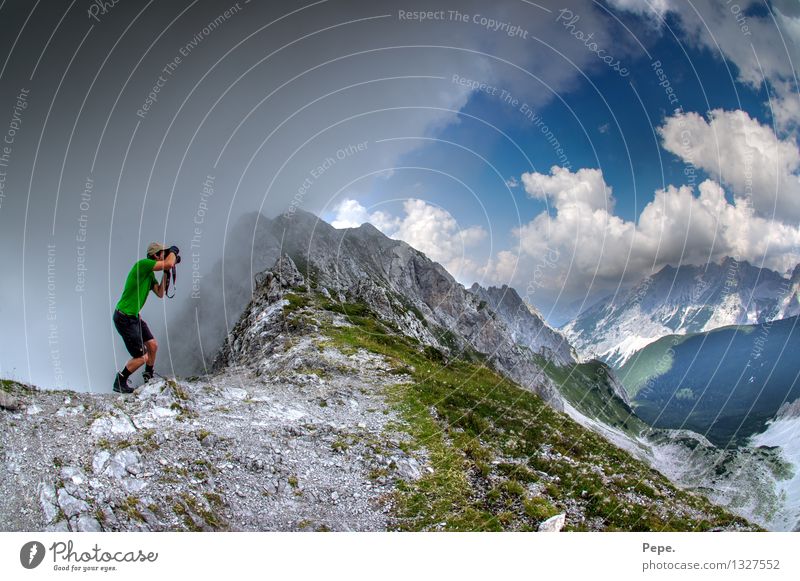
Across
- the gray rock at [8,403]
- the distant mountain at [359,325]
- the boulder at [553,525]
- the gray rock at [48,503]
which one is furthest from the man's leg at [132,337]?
the boulder at [553,525]

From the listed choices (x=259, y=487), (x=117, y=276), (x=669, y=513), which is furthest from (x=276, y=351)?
(x=669, y=513)

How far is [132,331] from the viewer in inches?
329

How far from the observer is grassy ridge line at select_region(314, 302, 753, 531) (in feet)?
27.1

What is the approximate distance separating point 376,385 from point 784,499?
19093 centimetres

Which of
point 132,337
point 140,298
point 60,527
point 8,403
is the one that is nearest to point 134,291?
point 140,298

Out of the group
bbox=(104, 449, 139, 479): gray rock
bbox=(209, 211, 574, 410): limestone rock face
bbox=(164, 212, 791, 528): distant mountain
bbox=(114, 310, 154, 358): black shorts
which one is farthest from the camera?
bbox=(209, 211, 574, 410): limestone rock face

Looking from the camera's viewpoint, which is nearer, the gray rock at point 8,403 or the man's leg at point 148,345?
the gray rock at point 8,403

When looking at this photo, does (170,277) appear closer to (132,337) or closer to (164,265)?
(164,265)

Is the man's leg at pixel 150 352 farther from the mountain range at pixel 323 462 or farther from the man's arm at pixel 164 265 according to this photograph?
the man's arm at pixel 164 265

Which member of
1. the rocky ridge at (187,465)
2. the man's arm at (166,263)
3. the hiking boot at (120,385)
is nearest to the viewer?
the rocky ridge at (187,465)

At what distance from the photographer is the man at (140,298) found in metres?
7.80

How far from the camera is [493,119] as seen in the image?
10641 mm

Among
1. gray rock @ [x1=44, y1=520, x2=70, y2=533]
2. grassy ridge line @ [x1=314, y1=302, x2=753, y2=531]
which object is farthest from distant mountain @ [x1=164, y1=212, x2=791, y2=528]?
gray rock @ [x1=44, y1=520, x2=70, y2=533]

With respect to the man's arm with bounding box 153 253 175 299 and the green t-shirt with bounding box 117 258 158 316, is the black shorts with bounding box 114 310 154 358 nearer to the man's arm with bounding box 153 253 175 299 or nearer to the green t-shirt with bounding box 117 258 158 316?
the green t-shirt with bounding box 117 258 158 316
